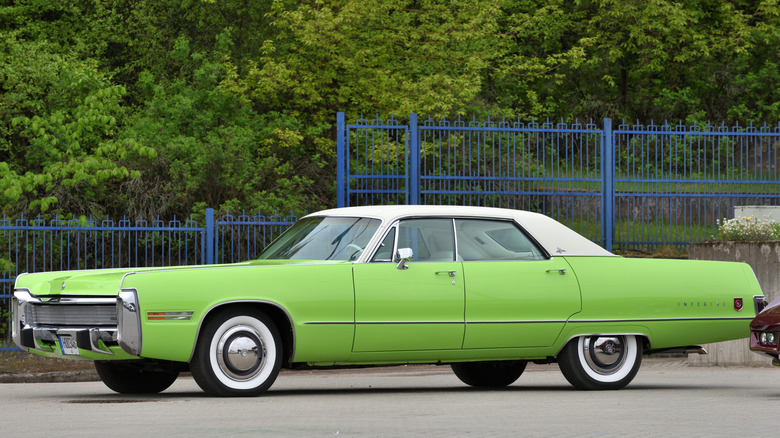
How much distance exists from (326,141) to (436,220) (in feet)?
47.4

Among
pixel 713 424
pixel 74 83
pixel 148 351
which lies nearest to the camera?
pixel 713 424

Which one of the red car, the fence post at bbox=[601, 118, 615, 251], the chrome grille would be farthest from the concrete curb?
the fence post at bbox=[601, 118, 615, 251]

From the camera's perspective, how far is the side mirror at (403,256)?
1006cm

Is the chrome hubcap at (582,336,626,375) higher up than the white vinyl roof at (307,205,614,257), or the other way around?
the white vinyl roof at (307,205,614,257)

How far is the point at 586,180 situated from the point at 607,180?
396 millimetres

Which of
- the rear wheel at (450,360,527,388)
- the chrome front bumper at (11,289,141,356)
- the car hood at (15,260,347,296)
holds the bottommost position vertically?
the rear wheel at (450,360,527,388)

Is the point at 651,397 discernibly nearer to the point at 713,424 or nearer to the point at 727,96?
the point at 713,424

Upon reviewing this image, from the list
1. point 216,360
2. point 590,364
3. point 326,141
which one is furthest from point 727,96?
point 216,360

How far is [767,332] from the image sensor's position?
1094 centimetres

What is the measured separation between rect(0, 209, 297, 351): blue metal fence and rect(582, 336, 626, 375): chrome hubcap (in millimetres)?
5426

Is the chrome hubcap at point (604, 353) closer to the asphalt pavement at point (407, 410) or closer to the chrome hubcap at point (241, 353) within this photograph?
the asphalt pavement at point (407, 410)

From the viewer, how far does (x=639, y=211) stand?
58.3 feet

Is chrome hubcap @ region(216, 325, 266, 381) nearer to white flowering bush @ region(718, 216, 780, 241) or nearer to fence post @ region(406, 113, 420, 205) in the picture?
fence post @ region(406, 113, 420, 205)

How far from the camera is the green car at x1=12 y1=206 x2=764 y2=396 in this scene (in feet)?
31.9
